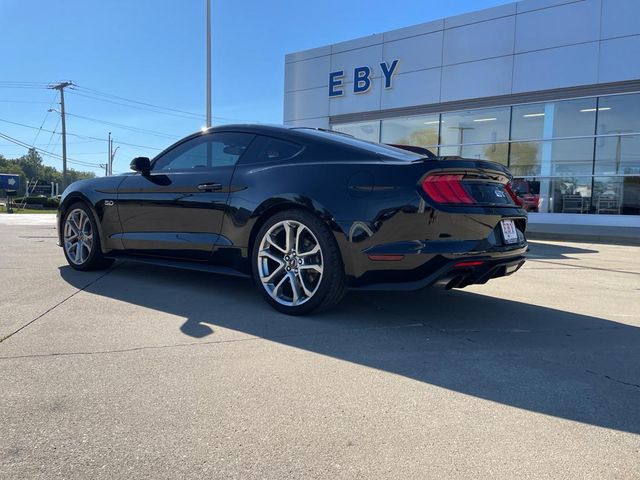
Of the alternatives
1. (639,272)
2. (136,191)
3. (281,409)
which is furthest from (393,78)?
(281,409)

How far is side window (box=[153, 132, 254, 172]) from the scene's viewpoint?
4570 millimetres

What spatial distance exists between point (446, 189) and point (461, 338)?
1.03m

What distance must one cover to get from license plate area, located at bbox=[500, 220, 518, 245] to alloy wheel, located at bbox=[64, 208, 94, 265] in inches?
165

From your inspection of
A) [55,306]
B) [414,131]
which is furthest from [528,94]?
[55,306]

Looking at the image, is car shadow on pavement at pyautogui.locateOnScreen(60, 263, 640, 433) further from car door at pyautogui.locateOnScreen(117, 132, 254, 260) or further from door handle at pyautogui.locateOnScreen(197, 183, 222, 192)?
door handle at pyautogui.locateOnScreen(197, 183, 222, 192)

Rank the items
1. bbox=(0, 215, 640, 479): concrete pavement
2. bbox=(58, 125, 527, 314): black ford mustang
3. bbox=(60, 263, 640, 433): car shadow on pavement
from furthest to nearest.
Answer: bbox=(58, 125, 527, 314): black ford mustang, bbox=(60, 263, 640, 433): car shadow on pavement, bbox=(0, 215, 640, 479): concrete pavement

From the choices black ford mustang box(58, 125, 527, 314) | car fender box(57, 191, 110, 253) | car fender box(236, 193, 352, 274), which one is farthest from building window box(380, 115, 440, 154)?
car fender box(236, 193, 352, 274)

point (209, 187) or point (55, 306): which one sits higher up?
point (209, 187)

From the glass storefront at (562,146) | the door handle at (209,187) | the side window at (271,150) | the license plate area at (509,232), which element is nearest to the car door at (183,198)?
the door handle at (209,187)

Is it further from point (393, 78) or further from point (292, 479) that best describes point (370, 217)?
point (393, 78)

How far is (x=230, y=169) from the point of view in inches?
175

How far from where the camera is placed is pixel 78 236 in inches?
225

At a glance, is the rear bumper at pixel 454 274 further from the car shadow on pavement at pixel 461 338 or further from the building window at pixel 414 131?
the building window at pixel 414 131

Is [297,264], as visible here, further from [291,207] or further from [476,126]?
[476,126]
